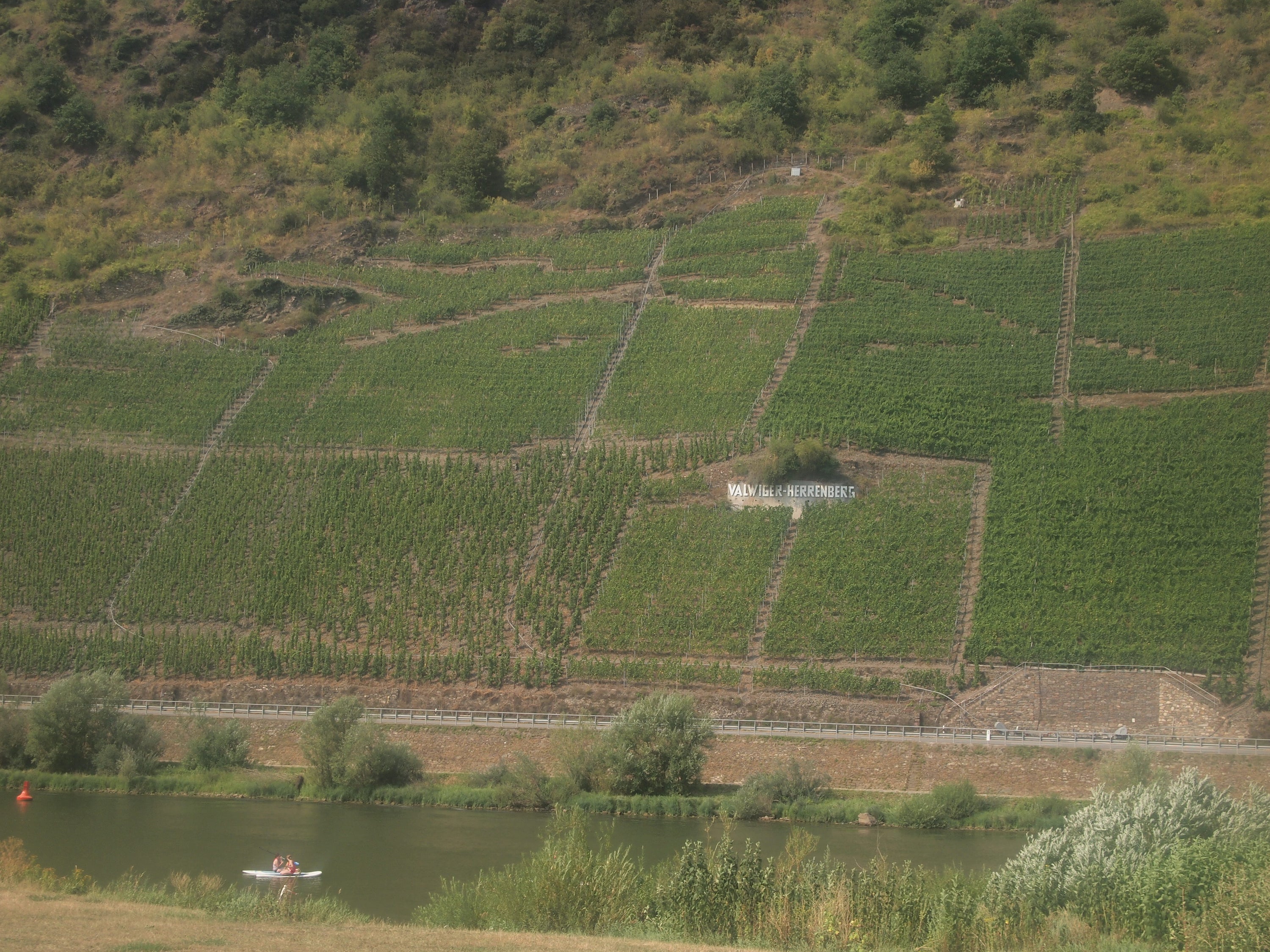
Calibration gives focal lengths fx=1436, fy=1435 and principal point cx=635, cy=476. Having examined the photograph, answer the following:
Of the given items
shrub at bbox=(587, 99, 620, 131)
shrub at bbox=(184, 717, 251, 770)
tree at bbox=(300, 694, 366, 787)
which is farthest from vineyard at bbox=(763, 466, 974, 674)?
shrub at bbox=(587, 99, 620, 131)

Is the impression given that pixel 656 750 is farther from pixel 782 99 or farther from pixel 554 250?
pixel 782 99

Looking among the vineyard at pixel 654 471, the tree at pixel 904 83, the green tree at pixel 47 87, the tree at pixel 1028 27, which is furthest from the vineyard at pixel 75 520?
the tree at pixel 1028 27

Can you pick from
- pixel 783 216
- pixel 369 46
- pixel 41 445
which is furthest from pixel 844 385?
pixel 369 46

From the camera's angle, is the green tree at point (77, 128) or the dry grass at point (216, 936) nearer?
the dry grass at point (216, 936)

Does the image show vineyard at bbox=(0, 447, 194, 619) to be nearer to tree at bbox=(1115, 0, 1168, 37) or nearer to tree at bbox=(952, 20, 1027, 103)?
tree at bbox=(952, 20, 1027, 103)

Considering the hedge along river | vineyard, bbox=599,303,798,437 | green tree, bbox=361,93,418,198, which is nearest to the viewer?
the hedge along river

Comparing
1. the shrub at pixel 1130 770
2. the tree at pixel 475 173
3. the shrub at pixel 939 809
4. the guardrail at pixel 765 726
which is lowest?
the guardrail at pixel 765 726

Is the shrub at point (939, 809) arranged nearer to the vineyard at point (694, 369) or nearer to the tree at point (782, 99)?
the vineyard at point (694, 369)
